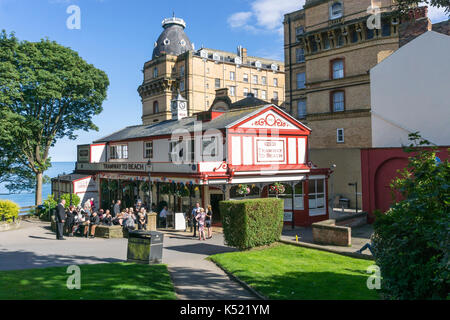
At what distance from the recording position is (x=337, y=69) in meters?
36.3

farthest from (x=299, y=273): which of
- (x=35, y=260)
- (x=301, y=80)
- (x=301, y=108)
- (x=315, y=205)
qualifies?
(x=301, y=80)

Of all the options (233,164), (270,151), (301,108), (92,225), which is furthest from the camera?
(301,108)

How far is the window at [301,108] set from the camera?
43625 mm

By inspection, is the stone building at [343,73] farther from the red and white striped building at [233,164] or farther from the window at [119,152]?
the window at [119,152]

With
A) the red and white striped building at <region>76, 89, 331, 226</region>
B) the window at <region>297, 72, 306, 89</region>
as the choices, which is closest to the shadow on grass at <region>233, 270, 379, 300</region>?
the red and white striped building at <region>76, 89, 331, 226</region>

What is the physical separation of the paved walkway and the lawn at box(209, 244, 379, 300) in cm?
68

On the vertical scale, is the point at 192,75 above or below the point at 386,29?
above

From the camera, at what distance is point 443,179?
22.0 ft

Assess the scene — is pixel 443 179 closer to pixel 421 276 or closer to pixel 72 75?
pixel 421 276

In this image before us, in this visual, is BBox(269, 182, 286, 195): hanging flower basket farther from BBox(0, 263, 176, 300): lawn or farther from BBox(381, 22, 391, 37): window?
BBox(381, 22, 391, 37): window

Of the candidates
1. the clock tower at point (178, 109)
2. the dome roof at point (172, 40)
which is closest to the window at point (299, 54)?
the clock tower at point (178, 109)

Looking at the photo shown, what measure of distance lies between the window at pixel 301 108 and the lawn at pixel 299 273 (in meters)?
29.0

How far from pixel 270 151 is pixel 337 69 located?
15.6 m

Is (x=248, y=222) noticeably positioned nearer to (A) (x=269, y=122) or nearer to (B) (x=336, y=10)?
(A) (x=269, y=122)
